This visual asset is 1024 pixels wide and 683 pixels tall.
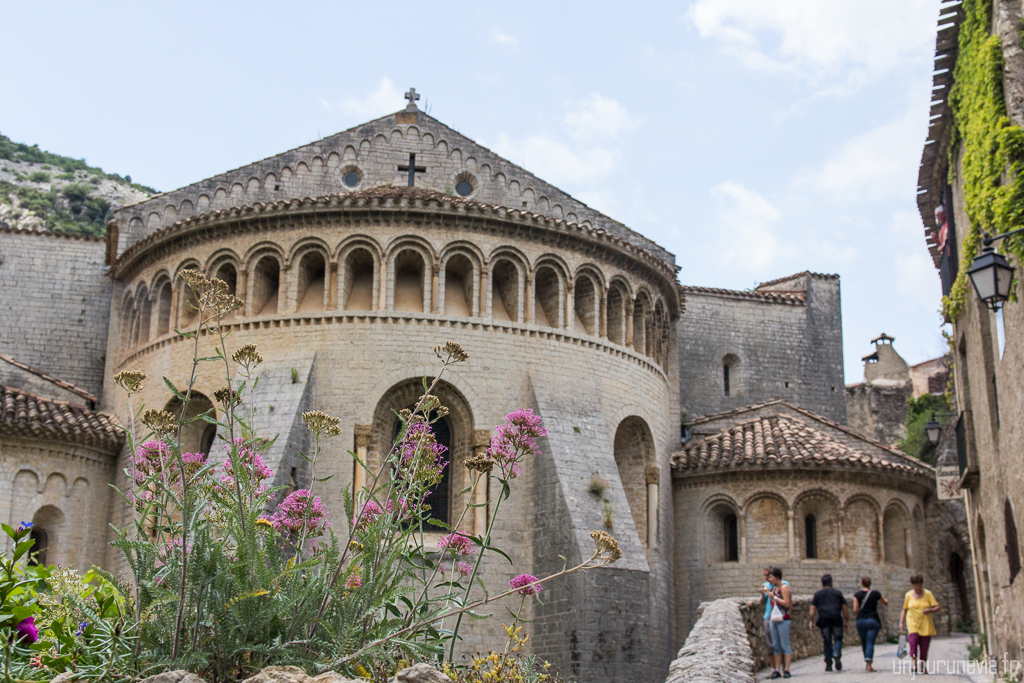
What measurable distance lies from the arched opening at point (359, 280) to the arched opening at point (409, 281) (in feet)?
1.56

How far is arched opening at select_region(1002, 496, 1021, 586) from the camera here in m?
13.1

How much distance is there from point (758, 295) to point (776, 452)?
7721 mm

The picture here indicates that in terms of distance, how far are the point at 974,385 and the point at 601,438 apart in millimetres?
6418

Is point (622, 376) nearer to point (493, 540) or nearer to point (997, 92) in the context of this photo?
point (493, 540)

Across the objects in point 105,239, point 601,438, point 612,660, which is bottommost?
point 612,660

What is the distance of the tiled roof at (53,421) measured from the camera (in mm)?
19484

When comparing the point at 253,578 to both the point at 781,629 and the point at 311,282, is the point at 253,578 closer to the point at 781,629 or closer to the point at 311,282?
the point at 781,629

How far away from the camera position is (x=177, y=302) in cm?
2072

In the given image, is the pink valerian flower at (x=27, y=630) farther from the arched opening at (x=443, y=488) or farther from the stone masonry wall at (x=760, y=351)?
the stone masonry wall at (x=760, y=351)

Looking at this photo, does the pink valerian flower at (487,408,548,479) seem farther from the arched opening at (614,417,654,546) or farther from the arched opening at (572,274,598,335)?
the arched opening at (614,417,654,546)

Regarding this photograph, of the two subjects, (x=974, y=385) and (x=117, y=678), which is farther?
(x=974, y=385)

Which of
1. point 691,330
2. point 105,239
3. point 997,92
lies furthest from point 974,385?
point 105,239

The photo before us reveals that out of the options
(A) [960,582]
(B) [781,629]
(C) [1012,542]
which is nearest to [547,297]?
(B) [781,629]

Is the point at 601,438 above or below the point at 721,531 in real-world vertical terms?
above
